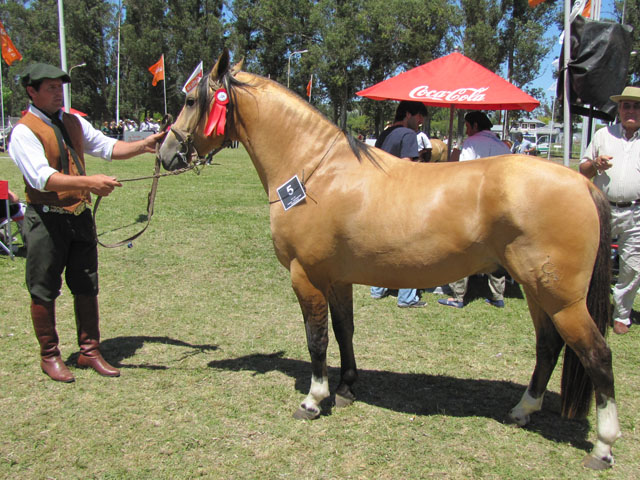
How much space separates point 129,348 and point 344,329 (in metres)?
2.24

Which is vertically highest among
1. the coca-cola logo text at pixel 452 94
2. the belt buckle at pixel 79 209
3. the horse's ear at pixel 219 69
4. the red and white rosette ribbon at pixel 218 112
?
the coca-cola logo text at pixel 452 94

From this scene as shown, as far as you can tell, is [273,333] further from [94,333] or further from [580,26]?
[580,26]

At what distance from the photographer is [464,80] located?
267 inches

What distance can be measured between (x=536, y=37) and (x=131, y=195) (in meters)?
33.1

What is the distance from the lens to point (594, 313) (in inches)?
120

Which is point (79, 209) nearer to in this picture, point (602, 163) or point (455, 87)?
point (602, 163)

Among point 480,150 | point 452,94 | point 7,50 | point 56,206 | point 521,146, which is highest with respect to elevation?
point 7,50

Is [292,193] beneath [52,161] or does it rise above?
beneath

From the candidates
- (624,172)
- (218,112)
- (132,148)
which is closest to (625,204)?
(624,172)

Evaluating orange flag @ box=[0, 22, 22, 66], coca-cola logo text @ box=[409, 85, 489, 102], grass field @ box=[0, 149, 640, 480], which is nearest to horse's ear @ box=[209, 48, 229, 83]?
grass field @ box=[0, 149, 640, 480]

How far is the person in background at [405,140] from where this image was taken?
5.66 metres

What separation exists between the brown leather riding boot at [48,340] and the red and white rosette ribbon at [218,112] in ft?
6.80

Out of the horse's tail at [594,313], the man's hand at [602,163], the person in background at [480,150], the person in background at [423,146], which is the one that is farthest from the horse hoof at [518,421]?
the person in background at [423,146]

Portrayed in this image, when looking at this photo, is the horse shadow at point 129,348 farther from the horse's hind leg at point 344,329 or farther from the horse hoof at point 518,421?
the horse hoof at point 518,421
